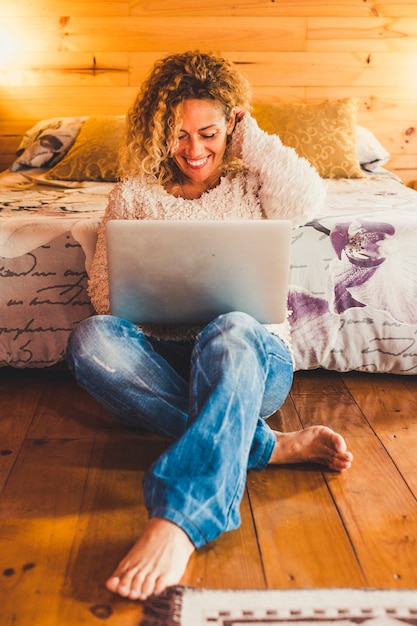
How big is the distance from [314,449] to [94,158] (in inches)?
64.8

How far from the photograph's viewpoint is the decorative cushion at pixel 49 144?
2758 mm

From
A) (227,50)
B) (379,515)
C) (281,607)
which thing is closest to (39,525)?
(281,607)

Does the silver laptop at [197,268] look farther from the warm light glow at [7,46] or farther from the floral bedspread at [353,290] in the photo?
the warm light glow at [7,46]

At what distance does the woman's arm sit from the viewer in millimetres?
1449

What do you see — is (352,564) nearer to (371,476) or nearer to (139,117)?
(371,476)

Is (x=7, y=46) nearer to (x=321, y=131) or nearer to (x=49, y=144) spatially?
(x=49, y=144)

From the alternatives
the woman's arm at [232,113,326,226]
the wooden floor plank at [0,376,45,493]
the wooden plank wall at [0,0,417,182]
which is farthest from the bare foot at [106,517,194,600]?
the wooden plank wall at [0,0,417,182]

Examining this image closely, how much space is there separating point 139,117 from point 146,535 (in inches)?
36.6

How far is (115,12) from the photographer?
10.00ft

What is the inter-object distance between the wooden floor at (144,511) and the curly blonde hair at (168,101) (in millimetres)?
607

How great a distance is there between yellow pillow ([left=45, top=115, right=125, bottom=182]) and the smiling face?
1044mm

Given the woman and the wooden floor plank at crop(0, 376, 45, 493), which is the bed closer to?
the wooden floor plank at crop(0, 376, 45, 493)

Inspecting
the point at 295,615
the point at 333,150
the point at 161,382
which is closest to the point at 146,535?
the point at 295,615

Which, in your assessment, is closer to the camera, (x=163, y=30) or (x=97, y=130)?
(x=97, y=130)
